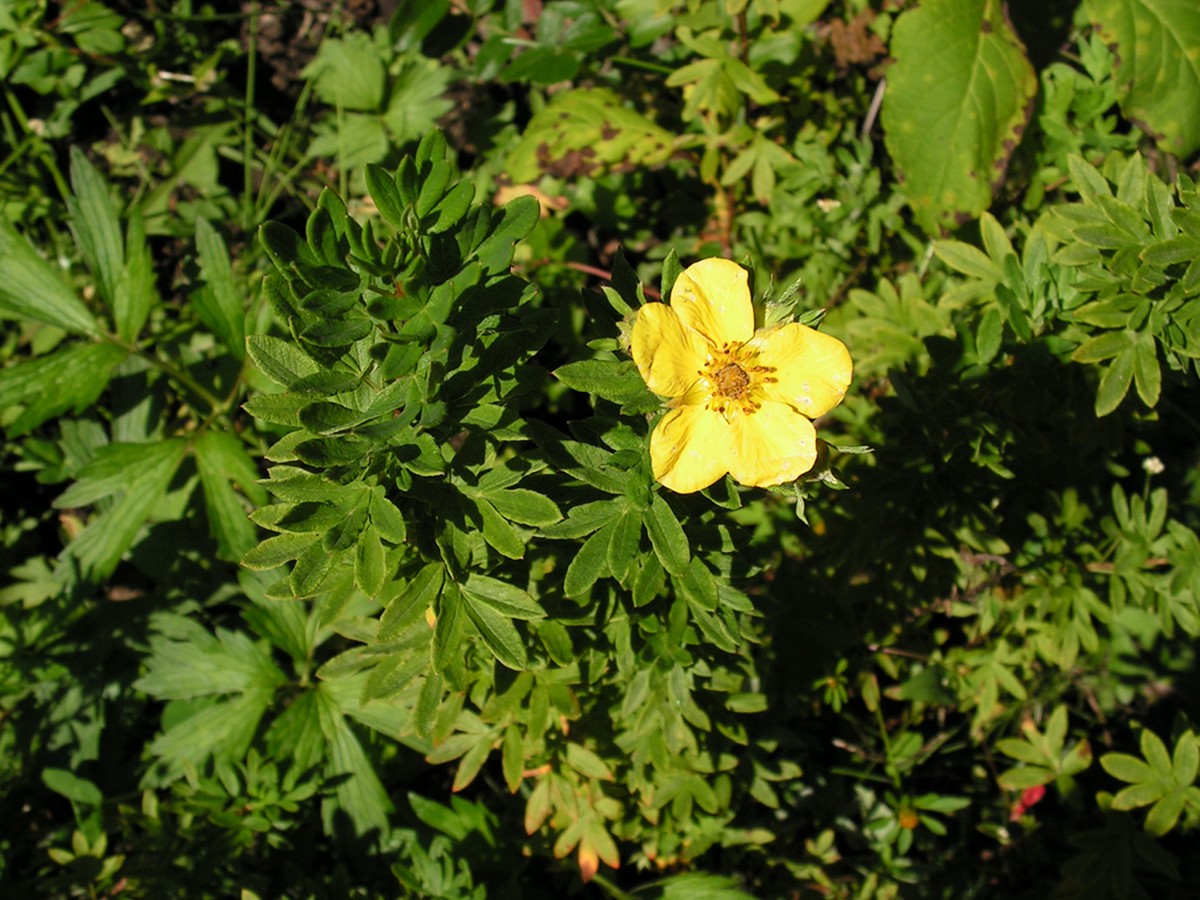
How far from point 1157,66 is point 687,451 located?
8.36 feet

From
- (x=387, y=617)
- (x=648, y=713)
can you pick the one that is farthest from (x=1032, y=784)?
(x=387, y=617)

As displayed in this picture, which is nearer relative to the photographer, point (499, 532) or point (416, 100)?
point (499, 532)

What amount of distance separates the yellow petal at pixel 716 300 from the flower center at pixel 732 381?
0.19 ft

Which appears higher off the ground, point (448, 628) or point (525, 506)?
point (525, 506)

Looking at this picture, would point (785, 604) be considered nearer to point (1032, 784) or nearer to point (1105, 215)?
point (1032, 784)

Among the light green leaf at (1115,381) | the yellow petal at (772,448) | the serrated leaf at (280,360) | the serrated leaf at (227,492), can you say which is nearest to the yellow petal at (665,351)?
the yellow petal at (772,448)

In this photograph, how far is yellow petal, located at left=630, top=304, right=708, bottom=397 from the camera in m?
1.81

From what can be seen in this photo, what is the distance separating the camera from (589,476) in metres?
1.98

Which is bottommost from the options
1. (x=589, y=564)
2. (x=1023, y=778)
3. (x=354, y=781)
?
(x=1023, y=778)

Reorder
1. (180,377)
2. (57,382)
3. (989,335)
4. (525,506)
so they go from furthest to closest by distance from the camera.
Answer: (180,377)
(57,382)
(989,335)
(525,506)

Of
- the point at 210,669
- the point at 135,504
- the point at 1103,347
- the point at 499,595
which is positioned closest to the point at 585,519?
the point at 499,595

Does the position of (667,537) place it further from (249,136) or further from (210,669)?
(249,136)

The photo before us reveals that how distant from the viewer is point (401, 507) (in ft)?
6.80

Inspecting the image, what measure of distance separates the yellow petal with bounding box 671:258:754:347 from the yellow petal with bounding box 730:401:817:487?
0.57 ft
